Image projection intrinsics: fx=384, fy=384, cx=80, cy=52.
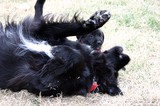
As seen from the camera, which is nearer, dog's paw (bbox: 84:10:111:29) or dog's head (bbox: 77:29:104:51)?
dog's paw (bbox: 84:10:111:29)

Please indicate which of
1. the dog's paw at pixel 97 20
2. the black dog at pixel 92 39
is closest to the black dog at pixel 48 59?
the dog's paw at pixel 97 20

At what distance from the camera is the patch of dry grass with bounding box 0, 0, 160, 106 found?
416 centimetres

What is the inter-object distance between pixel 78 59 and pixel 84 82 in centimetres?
26

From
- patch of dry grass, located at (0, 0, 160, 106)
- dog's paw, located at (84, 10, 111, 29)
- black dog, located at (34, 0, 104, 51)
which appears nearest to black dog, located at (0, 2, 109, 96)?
dog's paw, located at (84, 10, 111, 29)

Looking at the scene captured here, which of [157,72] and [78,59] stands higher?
[78,59]

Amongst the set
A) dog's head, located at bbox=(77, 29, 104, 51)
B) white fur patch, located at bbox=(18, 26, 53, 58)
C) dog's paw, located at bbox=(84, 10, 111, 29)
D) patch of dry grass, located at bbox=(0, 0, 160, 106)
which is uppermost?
dog's paw, located at bbox=(84, 10, 111, 29)

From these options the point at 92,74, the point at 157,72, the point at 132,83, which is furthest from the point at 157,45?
the point at 92,74

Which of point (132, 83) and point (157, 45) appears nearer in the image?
point (132, 83)

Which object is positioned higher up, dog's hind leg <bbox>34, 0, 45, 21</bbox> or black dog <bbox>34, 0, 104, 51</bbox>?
dog's hind leg <bbox>34, 0, 45, 21</bbox>

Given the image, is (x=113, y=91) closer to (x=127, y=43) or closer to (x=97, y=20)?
(x=97, y=20)

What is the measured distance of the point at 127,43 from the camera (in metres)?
5.72

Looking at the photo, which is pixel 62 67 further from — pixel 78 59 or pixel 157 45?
pixel 157 45

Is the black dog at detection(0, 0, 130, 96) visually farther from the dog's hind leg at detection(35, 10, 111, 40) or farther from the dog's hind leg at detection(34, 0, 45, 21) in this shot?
the dog's hind leg at detection(34, 0, 45, 21)

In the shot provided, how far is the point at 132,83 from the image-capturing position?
4.57 meters
